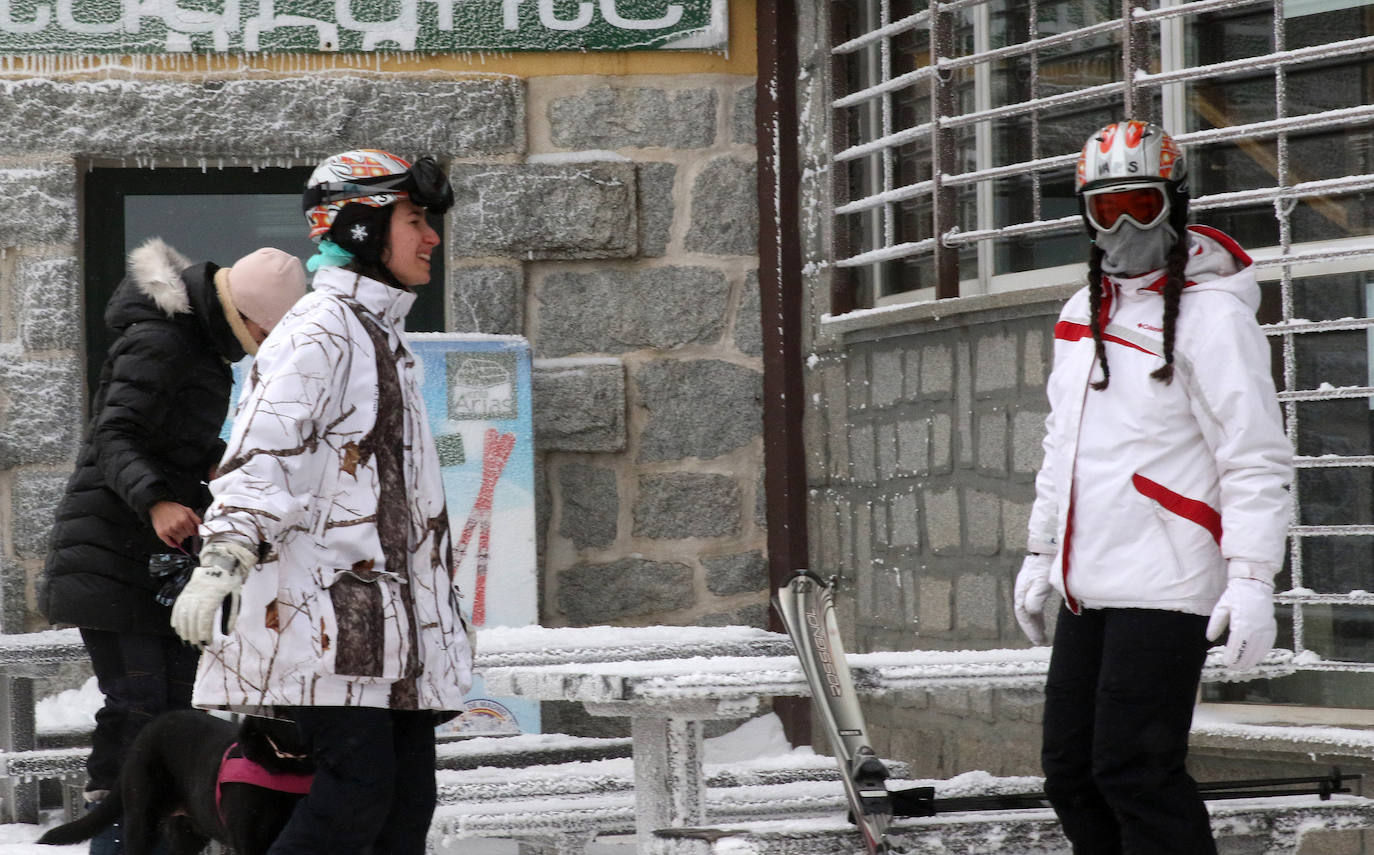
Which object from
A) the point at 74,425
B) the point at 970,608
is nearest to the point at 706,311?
the point at 970,608

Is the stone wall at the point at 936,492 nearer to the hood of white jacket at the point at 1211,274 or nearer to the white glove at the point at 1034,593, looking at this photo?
the white glove at the point at 1034,593

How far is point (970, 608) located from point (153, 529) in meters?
2.39

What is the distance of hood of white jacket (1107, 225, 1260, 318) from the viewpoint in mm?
3289

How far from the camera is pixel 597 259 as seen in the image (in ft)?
21.4

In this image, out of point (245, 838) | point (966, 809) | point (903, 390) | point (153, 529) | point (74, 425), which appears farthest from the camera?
point (74, 425)

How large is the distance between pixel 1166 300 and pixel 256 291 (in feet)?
6.87

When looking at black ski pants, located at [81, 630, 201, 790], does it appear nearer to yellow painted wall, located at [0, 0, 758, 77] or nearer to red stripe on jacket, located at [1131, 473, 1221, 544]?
red stripe on jacket, located at [1131, 473, 1221, 544]

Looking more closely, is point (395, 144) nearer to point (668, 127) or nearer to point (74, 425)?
point (668, 127)

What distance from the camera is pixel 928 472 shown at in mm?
5801

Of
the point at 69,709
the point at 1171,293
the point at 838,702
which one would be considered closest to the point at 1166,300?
the point at 1171,293

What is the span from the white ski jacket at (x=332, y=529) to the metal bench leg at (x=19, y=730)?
8.69ft

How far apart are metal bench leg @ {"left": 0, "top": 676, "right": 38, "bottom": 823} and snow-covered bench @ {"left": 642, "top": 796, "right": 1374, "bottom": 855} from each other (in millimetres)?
2774

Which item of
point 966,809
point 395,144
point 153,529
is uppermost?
point 395,144

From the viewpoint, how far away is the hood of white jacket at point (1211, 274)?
329 centimetres
